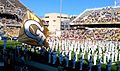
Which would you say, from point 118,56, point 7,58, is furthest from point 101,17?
point 7,58

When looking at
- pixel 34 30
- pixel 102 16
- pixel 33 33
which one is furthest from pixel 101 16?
pixel 33 33

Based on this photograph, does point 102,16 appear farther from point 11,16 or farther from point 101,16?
point 11,16

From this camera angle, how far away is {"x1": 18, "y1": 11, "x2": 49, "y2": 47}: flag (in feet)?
70.4

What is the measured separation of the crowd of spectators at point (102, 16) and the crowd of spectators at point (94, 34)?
2428mm

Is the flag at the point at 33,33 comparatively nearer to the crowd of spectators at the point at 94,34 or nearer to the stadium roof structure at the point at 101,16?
the crowd of spectators at the point at 94,34

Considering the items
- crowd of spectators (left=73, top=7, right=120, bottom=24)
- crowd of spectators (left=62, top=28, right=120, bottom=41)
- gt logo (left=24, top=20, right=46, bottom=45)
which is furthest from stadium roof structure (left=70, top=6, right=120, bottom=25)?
gt logo (left=24, top=20, right=46, bottom=45)

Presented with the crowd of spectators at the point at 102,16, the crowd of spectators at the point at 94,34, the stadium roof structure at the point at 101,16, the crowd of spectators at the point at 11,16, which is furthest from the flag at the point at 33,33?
the crowd of spectators at the point at 102,16

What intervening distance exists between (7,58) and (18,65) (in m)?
2.07

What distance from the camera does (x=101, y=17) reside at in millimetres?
55344

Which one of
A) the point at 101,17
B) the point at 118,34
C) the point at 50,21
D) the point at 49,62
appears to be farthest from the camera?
the point at 50,21

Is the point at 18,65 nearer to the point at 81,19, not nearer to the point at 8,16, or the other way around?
the point at 8,16

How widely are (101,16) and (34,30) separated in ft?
116

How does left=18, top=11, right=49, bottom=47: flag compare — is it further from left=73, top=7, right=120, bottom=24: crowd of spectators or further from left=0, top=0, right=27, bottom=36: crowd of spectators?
left=73, top=7, right=120, bottom=24: crowd of spectators

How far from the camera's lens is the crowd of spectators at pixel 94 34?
45.0 metres
